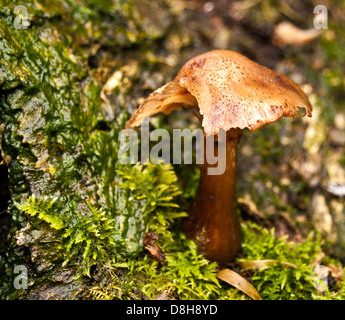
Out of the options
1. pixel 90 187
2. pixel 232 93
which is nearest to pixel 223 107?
pixel 232 93

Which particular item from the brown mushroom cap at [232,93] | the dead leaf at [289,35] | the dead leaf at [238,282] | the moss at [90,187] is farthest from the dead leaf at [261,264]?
the dead leaf at [289,35]

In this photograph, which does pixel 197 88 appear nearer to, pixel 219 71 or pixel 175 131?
pixel 219 71

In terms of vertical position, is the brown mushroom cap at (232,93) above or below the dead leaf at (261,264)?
above

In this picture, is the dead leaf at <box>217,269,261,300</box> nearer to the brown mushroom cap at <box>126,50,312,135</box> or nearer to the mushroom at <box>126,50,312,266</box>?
the mushroom at <box>126,50,312,266</box>

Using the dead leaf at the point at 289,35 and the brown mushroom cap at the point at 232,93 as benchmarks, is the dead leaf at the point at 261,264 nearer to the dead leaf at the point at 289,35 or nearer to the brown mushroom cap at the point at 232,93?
the brown mushroom cap at the point at 232,93

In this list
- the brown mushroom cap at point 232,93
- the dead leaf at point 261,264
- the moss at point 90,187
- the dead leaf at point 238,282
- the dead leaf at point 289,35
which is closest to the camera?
the brown mushroom cap at point 232,93

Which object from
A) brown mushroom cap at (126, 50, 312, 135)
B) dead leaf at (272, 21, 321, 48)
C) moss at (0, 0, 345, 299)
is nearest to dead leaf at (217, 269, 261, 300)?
moss at (0, 0, 345, 299)
